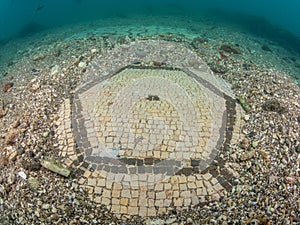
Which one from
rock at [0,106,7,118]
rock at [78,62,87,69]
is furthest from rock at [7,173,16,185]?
rock at [78,62,87,69]

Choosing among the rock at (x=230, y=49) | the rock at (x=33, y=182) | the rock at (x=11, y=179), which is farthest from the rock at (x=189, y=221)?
the rock at (x=230, y=49)

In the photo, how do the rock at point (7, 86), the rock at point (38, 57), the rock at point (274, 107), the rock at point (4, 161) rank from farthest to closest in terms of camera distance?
the rock at point (38, 57) → the rock at point (7, 86) → the rock at point (274, 107) → the rock at point (4, 161)

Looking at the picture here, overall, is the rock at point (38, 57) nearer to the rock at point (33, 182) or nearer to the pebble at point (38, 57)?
the pebble at point (38, 57)

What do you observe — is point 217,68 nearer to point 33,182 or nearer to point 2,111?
point 33,182

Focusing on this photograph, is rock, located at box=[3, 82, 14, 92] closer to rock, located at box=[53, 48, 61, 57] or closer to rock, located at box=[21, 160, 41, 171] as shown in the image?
rock, located at box=[53, 48, 61, 57]

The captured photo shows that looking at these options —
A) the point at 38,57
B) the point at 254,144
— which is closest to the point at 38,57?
the point at 38,57

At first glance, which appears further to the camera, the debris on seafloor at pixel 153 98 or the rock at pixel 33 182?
the debris on seafloor at pixel 153 98
